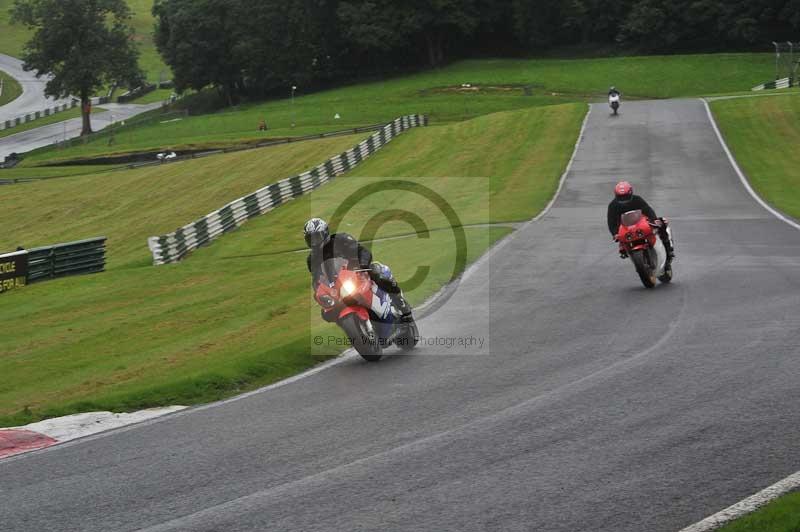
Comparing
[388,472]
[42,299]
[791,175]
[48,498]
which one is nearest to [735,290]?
[388,472]

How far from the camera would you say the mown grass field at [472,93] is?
270ft

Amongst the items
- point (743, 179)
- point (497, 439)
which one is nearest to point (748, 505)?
point (497, 439)

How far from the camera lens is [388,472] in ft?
27.5

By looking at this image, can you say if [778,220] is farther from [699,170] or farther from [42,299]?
[42,299]

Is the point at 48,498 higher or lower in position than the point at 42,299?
higher

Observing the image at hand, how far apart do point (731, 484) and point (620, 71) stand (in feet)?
291

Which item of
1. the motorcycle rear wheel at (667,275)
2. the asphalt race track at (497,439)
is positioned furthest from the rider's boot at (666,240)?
the asphalt race track at (497,439)

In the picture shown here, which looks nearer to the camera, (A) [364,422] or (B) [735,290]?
(A) [364,422]

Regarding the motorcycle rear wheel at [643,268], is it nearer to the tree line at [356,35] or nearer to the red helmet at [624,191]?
the red helmet at [624,191]

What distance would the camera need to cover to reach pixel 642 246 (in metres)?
17.7

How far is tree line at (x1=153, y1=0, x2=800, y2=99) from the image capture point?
10894cm

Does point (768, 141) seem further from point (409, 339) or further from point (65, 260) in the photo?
point (409, 339)

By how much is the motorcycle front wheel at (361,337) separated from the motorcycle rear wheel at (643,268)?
5.79 m

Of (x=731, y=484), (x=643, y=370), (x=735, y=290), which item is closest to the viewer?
(x=731, y=484)
